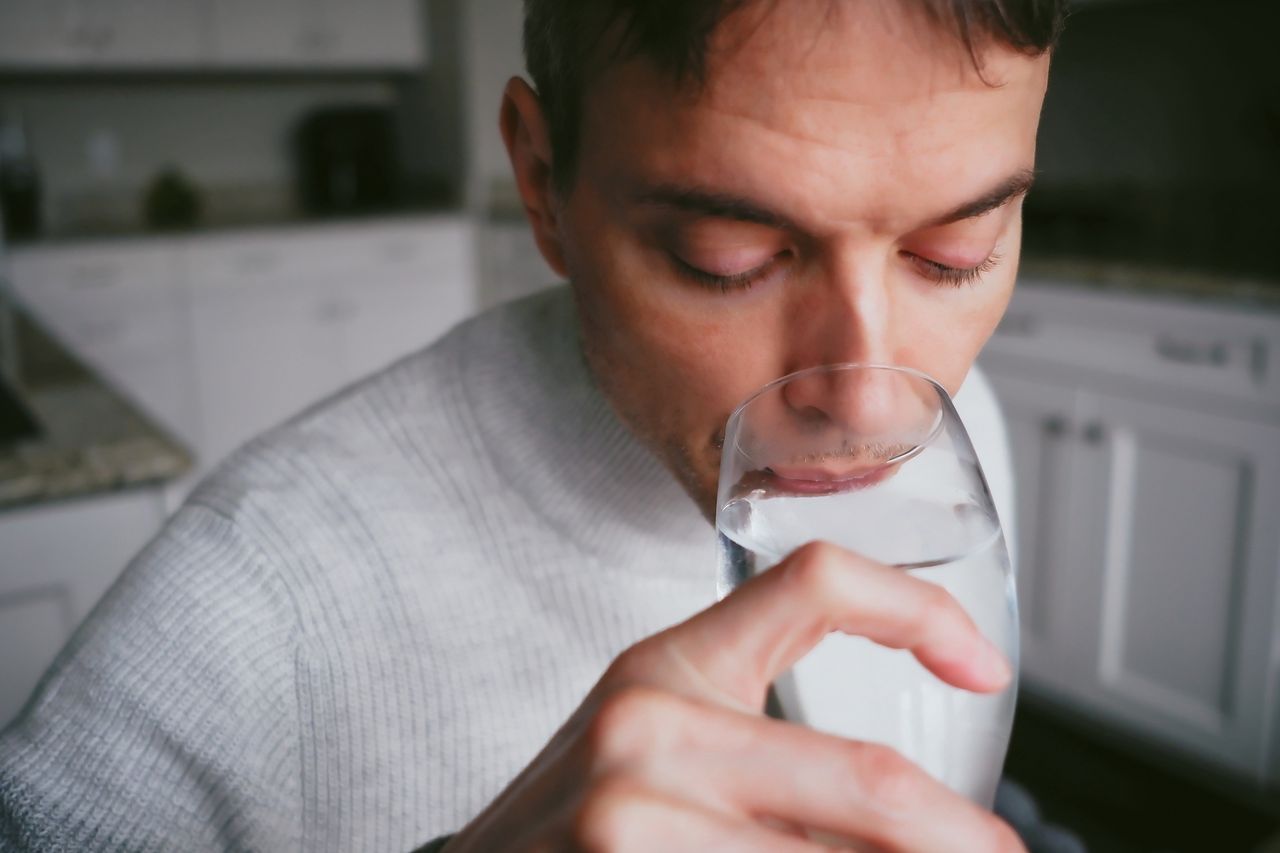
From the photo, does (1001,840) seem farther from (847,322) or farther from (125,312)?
(125,312)

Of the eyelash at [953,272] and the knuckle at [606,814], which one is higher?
the eyelash at [953,272]

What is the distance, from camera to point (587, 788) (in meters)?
0.30

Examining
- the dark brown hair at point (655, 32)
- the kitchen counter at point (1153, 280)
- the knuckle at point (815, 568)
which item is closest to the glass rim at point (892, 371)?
the knuckle at point (815, 568)

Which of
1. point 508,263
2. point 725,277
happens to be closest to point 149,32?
point 508,263

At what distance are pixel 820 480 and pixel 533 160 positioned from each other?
0.45m

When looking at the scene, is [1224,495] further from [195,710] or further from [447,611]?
[195,710]

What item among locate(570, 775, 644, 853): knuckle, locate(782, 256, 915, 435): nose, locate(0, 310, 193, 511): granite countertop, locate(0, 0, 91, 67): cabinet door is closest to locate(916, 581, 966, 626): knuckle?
locate(570, 775, 644, 853): knuckle

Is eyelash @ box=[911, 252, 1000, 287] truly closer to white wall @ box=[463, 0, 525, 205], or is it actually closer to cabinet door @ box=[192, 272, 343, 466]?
cabinet door @ box=[192, 272, 343, 466]

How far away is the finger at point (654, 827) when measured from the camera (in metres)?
0.28

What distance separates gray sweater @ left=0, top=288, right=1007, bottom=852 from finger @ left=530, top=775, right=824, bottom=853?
1.41 ft

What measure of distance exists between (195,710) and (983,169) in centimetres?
55

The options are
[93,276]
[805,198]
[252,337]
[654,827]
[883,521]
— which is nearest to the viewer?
[654,827]

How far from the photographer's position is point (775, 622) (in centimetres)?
30

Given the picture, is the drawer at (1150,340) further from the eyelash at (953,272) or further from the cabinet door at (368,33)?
the cabinet door at (368,33)
